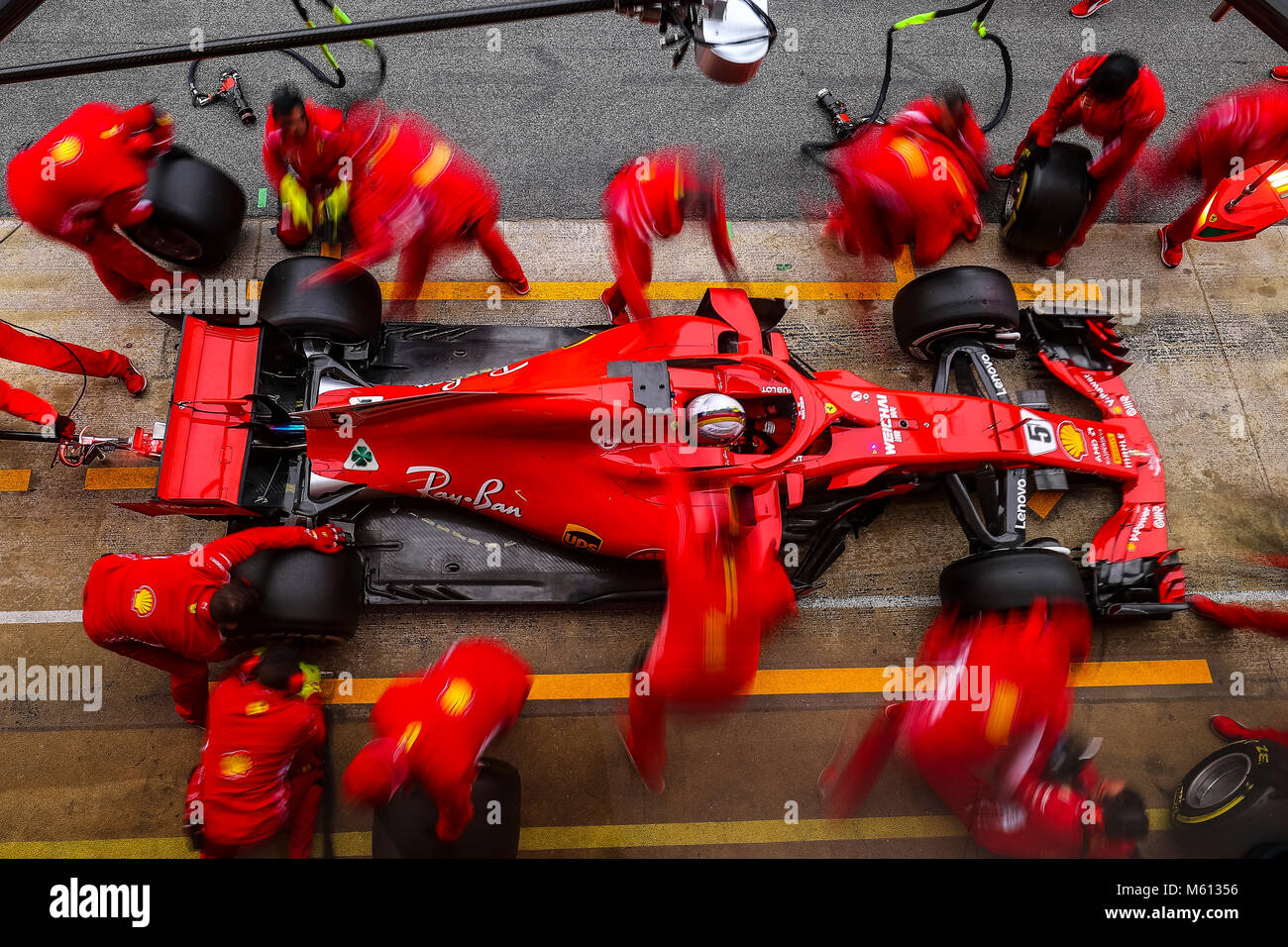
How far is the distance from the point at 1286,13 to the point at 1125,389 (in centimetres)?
349

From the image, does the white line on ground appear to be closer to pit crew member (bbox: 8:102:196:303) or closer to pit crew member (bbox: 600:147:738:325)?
pit crew member (bbox: 600:147:738:325)

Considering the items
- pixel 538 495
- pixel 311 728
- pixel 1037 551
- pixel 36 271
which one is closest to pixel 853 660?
pixel 1037 551

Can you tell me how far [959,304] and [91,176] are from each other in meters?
5.50

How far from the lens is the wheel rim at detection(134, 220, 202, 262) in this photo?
5.12 metres

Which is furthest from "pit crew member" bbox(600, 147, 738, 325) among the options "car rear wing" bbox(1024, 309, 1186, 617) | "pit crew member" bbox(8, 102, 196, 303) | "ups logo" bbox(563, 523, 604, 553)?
"pit crew member" bbox(8, 102, 196, 303)

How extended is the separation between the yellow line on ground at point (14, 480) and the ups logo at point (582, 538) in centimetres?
384

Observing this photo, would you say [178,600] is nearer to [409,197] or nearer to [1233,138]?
[409,197]

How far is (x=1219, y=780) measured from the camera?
14.3 feet

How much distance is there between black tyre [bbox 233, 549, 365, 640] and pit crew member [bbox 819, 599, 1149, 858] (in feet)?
10.8

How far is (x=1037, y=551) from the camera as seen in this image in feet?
Result: 14.0

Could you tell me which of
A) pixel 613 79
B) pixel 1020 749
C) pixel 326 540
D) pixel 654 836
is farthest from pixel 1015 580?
pixel 613 79

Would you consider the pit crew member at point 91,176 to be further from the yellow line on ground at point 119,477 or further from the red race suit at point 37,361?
the yellow line on ground at point 119,477

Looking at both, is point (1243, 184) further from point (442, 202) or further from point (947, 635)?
point (442, 202)
